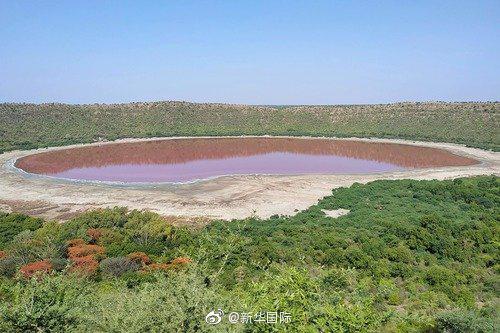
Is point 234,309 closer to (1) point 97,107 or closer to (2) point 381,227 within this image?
(2) point 381,227

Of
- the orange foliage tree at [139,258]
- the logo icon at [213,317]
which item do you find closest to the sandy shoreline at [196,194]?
the orange foliage tree at [139,258]

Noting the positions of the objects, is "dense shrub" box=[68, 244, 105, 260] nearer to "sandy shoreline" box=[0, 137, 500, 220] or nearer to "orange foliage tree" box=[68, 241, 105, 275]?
"orange foliage tree" box=[68, 241, 105, 275]

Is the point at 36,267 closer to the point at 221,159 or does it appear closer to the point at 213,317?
the point at 213,317

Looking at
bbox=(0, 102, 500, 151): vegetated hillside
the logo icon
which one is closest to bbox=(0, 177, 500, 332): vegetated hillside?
the logo icon

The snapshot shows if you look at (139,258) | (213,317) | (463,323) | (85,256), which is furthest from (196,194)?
(463,323)

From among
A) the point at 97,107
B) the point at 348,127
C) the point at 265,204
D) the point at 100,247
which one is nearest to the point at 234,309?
the point at 100,247

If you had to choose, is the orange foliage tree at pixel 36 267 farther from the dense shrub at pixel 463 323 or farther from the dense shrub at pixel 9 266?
the dense shrub at pixel 463 323
